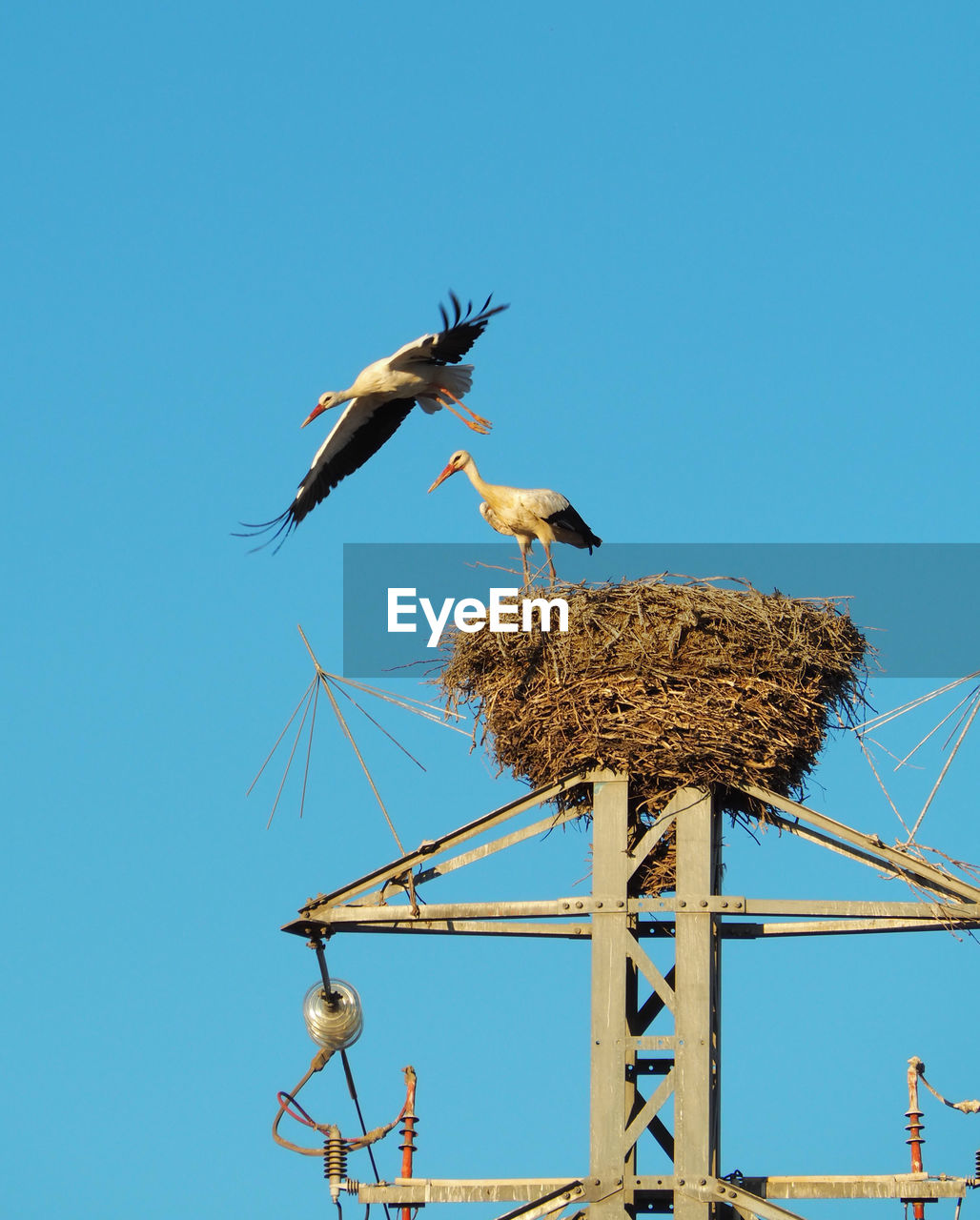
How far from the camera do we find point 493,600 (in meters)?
12.8

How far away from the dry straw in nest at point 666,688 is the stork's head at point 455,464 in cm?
400

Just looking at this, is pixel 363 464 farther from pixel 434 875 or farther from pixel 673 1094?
pixel 673 1094

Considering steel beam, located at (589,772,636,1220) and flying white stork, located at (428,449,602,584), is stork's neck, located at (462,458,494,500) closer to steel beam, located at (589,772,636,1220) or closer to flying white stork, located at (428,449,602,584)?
flying white stork, located at (428,449,602,584)

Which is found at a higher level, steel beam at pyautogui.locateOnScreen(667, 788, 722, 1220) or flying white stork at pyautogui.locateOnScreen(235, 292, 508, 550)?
flying white stork at pyautogui.locateOnScreen(235, 292, 508, 550)

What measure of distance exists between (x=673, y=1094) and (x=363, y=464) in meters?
7.65

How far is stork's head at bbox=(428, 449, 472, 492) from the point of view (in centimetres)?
1650

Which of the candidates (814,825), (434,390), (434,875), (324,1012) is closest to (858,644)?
(814,825)

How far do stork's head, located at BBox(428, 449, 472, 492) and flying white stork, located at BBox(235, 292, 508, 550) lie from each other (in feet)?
0.89

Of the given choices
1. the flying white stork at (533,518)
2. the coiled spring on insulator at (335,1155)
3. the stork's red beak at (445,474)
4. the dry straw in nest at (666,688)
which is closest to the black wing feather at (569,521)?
the flying white stork at (533,518)

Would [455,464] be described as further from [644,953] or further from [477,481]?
[644,953]

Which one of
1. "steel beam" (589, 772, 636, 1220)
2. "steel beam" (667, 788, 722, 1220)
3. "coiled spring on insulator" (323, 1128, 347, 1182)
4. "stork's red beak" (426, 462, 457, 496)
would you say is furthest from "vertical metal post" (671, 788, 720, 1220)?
"stork's red beak" (426, 462, 457, 496)

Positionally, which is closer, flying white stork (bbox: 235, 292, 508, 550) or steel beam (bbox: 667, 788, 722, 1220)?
steel beam (bbox: 667, 788, 722, 1220)

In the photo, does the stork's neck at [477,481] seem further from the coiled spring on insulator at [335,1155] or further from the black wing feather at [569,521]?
the coiled spring on insulator at [335,1155]

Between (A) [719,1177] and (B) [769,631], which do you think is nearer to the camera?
(A) [719,1177]
